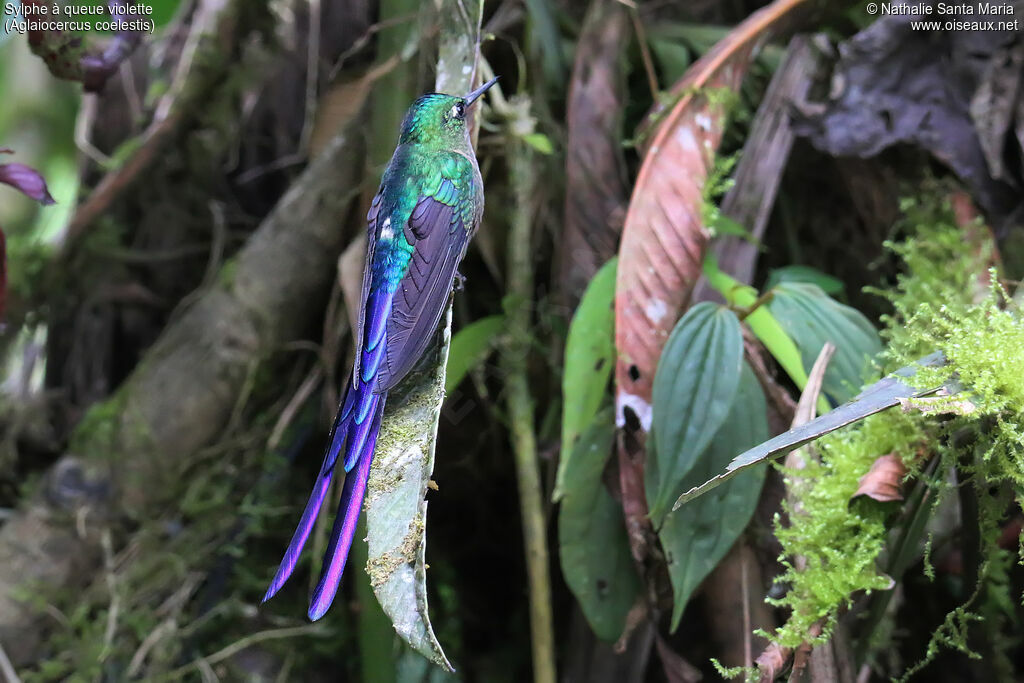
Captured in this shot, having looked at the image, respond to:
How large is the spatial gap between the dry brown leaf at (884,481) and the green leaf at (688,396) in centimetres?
19

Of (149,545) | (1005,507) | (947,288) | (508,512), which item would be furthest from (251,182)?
(1005,507)

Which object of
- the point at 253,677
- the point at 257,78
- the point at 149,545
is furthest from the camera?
the point at 257,78

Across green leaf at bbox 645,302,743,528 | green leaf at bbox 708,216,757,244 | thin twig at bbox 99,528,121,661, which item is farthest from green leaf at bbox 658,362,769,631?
thin twig at bbox 99,528,121,661

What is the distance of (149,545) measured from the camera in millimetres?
1665

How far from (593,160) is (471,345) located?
405 millimetres

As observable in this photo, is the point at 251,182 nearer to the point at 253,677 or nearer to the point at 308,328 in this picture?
the point at 308,328

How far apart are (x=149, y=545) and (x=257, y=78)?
109cm

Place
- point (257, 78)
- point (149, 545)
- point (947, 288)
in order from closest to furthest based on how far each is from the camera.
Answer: point (947, 288) < point (149, 545) < point (257, 78)

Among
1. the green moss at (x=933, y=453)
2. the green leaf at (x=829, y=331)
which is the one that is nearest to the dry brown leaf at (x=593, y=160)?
the green leaf at (x=829, y=331)

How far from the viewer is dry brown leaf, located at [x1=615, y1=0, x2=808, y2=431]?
1.20 meters

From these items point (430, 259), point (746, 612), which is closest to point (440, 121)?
point (430, 259)

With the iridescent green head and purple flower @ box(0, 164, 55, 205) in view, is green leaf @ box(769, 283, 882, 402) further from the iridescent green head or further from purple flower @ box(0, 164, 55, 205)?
purple flower @ box(0, 164, 55, 205)

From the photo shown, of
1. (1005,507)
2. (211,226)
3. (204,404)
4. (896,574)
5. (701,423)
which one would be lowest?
(896,574)

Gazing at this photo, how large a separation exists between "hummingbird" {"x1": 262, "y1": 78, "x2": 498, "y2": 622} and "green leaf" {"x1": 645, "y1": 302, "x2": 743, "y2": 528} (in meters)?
0.40
